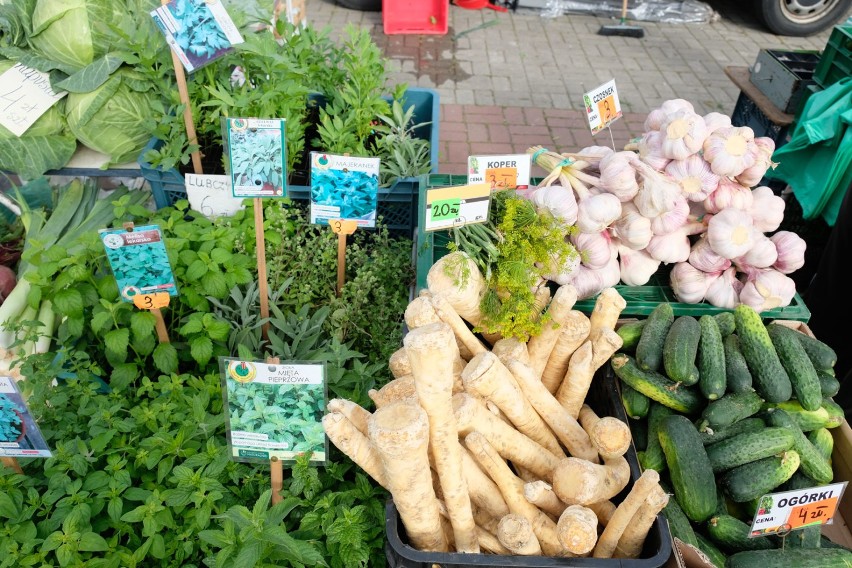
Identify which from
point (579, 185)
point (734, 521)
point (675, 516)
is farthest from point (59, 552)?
point (579, 185)

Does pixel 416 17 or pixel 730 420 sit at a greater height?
pixel 730 420

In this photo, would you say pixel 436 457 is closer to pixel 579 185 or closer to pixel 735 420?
pixel 735 420

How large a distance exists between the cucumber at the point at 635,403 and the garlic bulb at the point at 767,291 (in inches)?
24.4

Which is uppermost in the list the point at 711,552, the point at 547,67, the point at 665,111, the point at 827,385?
the point at 665,111

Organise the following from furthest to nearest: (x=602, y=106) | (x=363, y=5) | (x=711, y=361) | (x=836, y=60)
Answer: (x=363, y=5)
(x=836, y=60)
(x=602, y=106)
(x=711, y=361)

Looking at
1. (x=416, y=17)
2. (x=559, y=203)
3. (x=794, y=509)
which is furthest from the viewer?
(x=416, y=17)

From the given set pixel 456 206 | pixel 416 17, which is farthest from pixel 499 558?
pixel 416 17

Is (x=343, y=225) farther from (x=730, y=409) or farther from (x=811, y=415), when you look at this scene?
Result: (x=811, y=415)

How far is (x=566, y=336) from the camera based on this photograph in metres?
1.89

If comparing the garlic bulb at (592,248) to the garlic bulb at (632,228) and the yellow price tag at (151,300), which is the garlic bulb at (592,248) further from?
the yellow price tag at (151,300)

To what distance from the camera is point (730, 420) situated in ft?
5.97

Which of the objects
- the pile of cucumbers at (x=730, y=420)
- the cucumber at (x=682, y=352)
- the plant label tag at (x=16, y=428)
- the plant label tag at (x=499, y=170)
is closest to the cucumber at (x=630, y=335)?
the pile of cucumbers at (x=730, y=420)

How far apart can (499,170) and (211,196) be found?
48.6 inches

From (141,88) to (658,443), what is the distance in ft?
8.22
